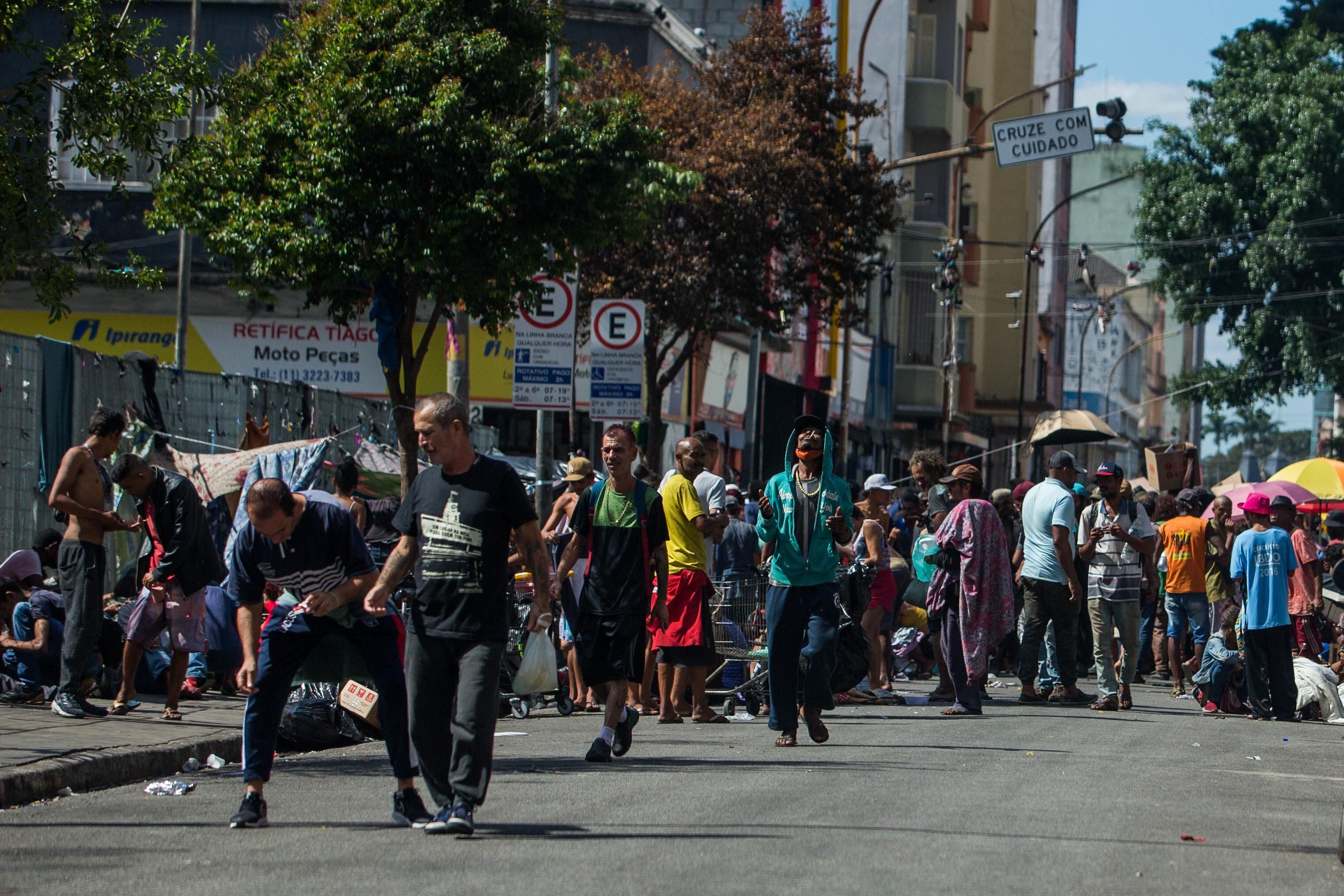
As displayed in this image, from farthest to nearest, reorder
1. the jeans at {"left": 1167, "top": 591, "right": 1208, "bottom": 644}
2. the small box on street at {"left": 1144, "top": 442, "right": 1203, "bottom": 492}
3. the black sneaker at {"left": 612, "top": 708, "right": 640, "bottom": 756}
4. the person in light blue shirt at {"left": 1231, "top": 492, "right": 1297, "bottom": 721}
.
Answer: the small box on street at {"left": 1144, "top": 442, "right": 1203, "bottom": 492} < the jeans at {"left": 1167, "top": 591, "right": 1208, "bottom": 644} < the person in light blue shirt at {"left": 1231, "top": 492, "right": 1297, "bottom": 721} < the black sneaker at {"left": 612, "top": 708, "right": 640, "bottom": 756}

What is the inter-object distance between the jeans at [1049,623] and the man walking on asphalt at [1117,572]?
249 mm

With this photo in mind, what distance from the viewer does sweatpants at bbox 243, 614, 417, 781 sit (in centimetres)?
705

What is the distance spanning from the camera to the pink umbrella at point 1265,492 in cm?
2128

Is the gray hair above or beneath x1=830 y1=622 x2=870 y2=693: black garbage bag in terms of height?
above

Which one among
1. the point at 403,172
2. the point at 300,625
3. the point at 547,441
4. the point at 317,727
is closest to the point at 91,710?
the point at 317,727

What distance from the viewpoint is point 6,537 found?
12656 mm

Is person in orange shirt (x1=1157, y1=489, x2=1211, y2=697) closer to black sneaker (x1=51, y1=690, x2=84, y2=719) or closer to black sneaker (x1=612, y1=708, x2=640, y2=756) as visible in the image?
black sneaker (x1=612, y1=708, x2=640, y2=756)

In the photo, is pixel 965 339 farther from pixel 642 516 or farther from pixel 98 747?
pixel 98 747

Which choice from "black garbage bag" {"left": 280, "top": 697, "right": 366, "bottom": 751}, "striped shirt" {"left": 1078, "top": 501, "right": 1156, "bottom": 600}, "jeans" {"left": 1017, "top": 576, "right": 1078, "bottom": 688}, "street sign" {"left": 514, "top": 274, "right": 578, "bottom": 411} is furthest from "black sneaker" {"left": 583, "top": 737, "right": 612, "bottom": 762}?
"street sign" {"left": 514, "top": 274, "right": 578, "bottom": 411}

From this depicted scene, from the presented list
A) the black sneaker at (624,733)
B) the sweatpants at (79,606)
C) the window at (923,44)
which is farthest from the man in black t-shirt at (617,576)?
the window at (923,44)

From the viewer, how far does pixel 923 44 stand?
5241 cm

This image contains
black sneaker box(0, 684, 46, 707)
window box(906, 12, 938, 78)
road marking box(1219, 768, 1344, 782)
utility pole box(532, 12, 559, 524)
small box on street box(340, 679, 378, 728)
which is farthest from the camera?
window box(906, 12, 938, 78)

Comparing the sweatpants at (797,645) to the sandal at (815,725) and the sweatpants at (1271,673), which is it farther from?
the sweatpants at (1271,673)

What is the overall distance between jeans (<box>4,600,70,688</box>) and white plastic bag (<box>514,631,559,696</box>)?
3650 mm
